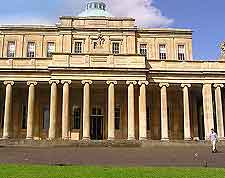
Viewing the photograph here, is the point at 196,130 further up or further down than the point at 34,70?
further down

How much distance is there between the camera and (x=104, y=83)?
3916cm

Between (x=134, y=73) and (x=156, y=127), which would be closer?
(x=134, y=73)

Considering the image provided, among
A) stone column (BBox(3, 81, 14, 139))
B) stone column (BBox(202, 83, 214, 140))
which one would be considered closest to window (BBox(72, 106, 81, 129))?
stone column (BBox(3, 81, 14, 139))

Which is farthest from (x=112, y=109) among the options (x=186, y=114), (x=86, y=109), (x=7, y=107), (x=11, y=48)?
(x=11, y=48)

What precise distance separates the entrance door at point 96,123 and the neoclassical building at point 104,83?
113mm

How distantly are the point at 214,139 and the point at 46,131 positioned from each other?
20.6 meters

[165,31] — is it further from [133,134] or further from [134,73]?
[133,134]

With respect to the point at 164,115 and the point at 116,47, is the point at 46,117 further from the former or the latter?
the point at 164,115

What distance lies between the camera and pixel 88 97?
3775 centimetres

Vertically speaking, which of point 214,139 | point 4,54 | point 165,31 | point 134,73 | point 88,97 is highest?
point 165,31

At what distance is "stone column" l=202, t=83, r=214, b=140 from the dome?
1835cm

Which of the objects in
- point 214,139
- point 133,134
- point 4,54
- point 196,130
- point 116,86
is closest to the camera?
point 214,139

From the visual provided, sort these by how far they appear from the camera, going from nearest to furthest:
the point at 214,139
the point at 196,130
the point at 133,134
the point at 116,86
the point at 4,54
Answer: the point at 214,139 → the point at 133,134 → the point at 116,86 → the point at 196,130 → the point at 4,54

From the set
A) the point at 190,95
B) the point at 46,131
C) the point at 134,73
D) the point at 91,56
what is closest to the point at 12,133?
the point at 46,131
